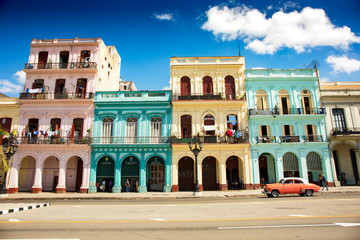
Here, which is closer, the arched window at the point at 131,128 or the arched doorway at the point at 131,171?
the arched doorway at the point at 131,171

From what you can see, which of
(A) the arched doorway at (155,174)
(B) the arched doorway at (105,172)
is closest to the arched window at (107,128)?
(B) the arched doorway at (105,172)

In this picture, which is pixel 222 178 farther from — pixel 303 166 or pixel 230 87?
pixel 230 87

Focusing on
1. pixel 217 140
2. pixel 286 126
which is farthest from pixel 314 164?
pixel 217 140

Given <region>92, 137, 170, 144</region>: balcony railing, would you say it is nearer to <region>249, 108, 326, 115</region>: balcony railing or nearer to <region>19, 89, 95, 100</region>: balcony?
<region>19, 89, 95, 100</region>: balcony

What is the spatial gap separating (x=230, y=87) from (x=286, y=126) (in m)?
7.31

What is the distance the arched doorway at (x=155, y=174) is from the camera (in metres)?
23.2

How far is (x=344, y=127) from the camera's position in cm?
2467

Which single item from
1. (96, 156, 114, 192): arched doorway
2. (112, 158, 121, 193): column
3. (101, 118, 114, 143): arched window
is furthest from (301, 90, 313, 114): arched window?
(96, 156, 114, 192): arched doorway

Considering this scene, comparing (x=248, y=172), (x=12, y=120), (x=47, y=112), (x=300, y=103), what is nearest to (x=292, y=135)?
(x=300, y=103)

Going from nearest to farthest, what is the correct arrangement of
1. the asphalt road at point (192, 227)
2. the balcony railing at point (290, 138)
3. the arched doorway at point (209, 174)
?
the asphalt road at point (192, 227) → the arched doorway at point (209, 174) → the balcony railing at point (290, 138)

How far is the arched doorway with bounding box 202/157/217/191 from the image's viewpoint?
23.6 m

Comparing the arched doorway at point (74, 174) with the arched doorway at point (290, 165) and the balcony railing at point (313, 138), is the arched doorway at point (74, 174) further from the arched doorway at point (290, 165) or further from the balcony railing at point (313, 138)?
the balcony railing at point (313, 138)

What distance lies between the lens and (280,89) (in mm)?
25312

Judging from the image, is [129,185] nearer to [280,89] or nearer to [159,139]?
[159,139]
